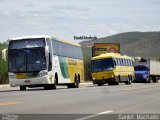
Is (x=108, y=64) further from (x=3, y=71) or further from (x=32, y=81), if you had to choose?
(x=32, y=81)

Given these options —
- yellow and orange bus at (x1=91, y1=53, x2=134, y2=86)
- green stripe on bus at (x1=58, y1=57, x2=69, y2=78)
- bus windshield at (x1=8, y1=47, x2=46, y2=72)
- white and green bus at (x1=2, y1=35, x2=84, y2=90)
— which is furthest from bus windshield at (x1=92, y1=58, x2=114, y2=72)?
bus windshield at (x1=8, y1=47, x2=46, y2=72)

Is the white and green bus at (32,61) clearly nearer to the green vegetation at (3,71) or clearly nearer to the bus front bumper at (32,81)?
the bus front bumper at (32,81)

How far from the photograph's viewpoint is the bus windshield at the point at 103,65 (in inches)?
2087

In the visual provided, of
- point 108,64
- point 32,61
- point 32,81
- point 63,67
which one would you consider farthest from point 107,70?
point 32,81

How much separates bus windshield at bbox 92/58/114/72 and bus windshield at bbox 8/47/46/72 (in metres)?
17.5

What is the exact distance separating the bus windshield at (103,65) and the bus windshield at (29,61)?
17.5m

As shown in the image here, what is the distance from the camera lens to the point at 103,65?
53250 mm

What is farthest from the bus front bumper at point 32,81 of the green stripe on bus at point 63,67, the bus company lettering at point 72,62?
the bus company lettering at point 72,62

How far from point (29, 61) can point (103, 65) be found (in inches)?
712

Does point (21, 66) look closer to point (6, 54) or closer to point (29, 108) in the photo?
point (6, 54)

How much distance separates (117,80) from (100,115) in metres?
37.4

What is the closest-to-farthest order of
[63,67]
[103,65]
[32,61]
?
[32,61]
[63,67]
[103,65]

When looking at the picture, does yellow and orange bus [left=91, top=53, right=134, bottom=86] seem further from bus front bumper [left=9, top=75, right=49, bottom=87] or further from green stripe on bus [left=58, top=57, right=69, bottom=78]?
bus front bumper [left=9, top=75, right=49, bottom=87]

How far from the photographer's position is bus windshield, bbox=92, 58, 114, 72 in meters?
53.0
